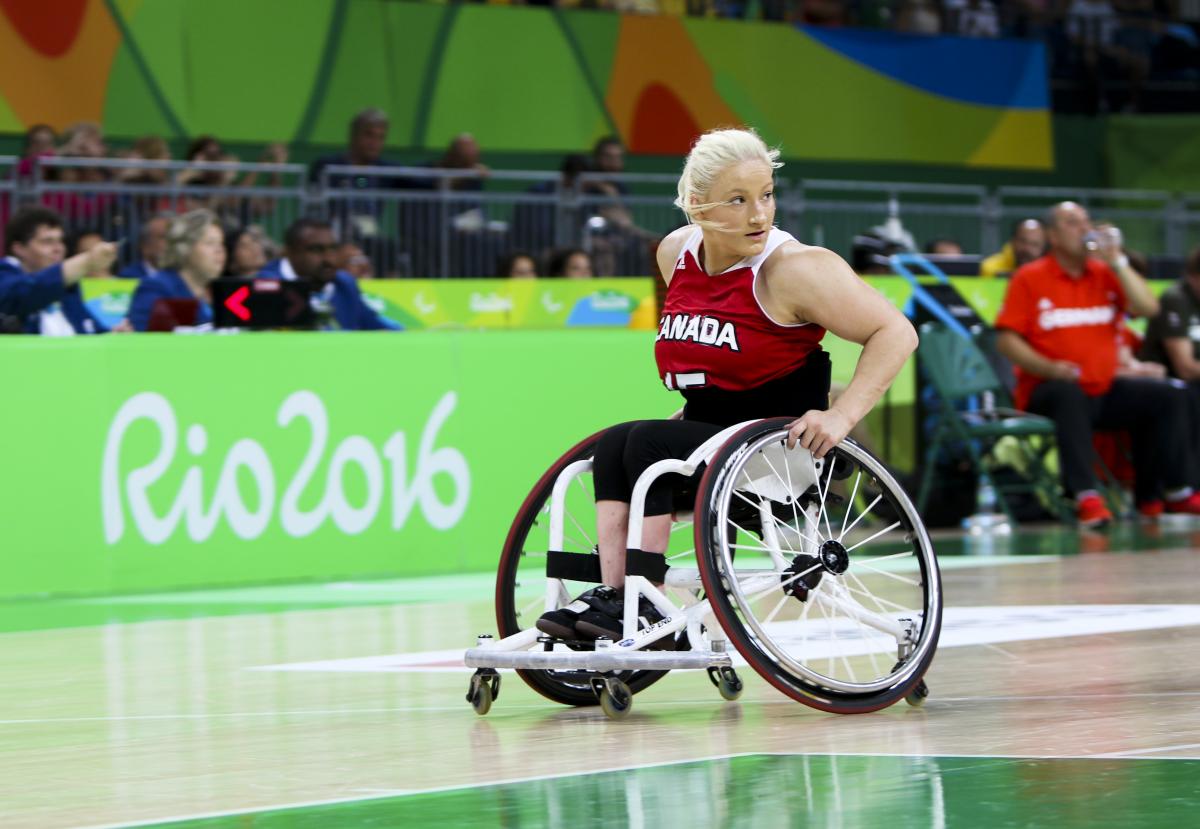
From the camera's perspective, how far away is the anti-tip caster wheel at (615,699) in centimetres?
566

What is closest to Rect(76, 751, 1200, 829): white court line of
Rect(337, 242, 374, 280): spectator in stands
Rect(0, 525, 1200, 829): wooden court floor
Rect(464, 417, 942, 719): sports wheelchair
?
Rect(0, 525, 1200, 829): wooden court floor

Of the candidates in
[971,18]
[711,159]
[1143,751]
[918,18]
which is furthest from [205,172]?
[971,18]

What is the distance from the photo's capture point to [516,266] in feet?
49.7

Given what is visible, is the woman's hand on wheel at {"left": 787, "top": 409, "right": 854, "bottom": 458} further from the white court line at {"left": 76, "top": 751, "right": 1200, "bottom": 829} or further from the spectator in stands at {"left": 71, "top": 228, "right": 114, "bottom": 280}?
the spectator in stands at {"left": 71, "top": 228, "right": 114, "bottom": 280}

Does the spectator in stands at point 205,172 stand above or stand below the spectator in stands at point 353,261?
above

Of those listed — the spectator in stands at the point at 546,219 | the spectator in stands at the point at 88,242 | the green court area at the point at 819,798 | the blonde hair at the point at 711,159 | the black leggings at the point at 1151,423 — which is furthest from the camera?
the spectator in stands at the point at 546,219

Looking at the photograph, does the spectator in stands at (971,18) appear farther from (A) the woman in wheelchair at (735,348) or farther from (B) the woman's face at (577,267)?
(A) the woman in wheelchair at (735,348)

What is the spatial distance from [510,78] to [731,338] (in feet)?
51.8

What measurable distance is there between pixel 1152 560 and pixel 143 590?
4684 mm

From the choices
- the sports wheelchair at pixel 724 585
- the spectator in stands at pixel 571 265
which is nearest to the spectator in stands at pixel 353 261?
the spectator in stands at pixel 571 265

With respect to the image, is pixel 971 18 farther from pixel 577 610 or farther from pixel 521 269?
pixel 577 610

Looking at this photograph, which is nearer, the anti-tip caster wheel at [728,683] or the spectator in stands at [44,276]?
the anti-tip caster wheel at [728,683]

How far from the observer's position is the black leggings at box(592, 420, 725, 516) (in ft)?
18.2

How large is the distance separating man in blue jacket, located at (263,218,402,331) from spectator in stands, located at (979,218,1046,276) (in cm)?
511
